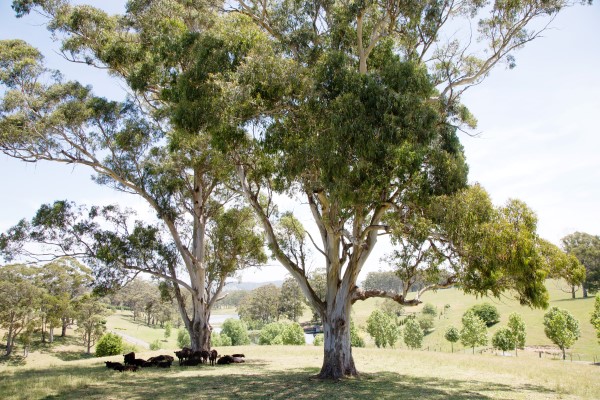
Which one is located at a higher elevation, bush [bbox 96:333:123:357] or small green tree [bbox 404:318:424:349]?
bush [bbox 96:333:123:357]

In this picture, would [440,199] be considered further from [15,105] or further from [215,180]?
[15,105]

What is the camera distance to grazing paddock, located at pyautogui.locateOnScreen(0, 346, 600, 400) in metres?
11.8

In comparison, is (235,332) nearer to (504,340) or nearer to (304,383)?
(504,340)

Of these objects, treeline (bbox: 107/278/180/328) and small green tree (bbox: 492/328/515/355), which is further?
treeline (bbox: 107/278/180/328)

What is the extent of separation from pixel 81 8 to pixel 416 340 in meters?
40.8

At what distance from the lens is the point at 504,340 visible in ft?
128

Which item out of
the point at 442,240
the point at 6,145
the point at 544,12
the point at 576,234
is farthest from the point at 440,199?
the point at 576,234

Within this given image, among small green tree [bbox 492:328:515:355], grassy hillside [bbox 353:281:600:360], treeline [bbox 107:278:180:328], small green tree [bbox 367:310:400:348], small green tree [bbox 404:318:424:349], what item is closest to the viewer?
small green tree [bbox 492:328:515:355]

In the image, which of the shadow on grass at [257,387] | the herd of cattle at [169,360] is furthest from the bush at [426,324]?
the shadow on grass at [257,387]

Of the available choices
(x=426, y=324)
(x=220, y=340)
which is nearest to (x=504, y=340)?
(x=426, y=324)

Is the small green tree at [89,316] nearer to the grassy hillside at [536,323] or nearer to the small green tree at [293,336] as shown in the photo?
the small green tree at [293,336]

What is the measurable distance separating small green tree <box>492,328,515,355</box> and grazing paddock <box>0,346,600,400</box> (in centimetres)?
2192

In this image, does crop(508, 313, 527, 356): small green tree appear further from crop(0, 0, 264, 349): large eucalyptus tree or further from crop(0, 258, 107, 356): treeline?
crop(0, 258, 107, 356): treeline

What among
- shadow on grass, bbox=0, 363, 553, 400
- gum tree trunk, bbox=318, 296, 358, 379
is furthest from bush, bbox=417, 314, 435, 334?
gum tree trunk, bbox=318, 296, 358, 379
